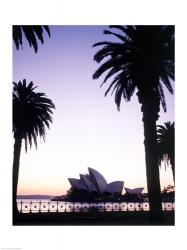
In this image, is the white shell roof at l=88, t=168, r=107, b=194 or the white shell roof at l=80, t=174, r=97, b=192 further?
the white shell roof at l=80, t=174, r=97, b=192

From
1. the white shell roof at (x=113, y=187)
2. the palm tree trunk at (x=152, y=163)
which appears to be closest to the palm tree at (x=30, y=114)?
the palm tree trunk at (x=152, y=163)

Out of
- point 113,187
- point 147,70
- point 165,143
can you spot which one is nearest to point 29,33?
point 147,70

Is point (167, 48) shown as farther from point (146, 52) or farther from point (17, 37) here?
point (17, 37)

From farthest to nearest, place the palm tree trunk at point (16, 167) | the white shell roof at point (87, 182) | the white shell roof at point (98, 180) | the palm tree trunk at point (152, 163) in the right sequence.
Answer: the white shell roof at point (87, 182)
the white shell roof at point (98, 180)
the palm tree trunk at point (152, 163)
the palm tree trunk at point (16, 167)

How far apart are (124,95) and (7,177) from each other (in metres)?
8.31

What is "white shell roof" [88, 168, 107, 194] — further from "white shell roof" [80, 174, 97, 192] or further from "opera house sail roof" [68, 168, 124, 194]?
"white shell roof" [80, 174, 97, 192]

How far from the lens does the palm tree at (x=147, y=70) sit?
59.2ft

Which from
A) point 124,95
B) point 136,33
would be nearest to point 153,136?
point 124,95

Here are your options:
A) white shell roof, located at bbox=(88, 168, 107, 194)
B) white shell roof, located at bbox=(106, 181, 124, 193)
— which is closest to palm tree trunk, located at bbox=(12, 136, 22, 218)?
white shell roof, located at bbox=(106, 181, 124, 193)

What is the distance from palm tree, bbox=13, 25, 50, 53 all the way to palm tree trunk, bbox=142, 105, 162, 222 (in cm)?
518

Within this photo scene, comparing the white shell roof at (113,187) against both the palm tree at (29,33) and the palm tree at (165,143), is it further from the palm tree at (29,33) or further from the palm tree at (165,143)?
the palm tree at (29,33)

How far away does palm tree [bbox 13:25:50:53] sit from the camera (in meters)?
17.0

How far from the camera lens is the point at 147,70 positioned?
19.2 meters

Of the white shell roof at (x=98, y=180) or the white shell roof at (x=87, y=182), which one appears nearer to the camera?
the white shell roof at (x=98, y=180)
